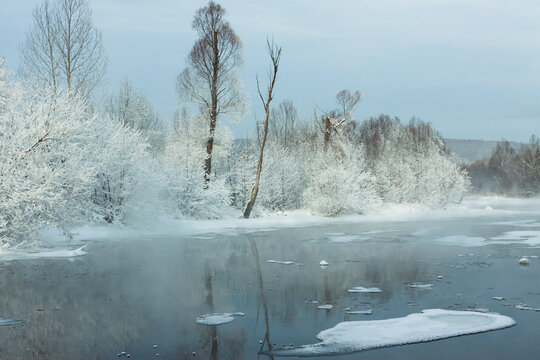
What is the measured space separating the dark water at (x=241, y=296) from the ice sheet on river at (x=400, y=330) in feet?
0.70

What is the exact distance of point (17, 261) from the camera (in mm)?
14484

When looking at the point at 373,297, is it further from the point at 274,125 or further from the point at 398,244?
the point at 274,125

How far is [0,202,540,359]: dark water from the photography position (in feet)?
21.5

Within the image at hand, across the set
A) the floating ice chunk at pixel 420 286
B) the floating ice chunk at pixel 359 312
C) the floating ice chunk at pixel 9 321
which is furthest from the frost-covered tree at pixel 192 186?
the floating ice chunk at pixel 359 312

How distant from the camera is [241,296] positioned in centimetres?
962

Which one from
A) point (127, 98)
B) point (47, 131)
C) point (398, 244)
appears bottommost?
point (398, 244)

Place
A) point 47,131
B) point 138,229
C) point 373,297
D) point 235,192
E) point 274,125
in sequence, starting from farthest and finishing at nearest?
point 274,125, point 235,192, point 138,229, point 47,131, point 373,297

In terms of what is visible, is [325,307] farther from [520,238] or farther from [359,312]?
[520,238]

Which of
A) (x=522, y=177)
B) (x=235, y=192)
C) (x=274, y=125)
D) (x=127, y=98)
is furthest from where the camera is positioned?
(x=522, y=177)

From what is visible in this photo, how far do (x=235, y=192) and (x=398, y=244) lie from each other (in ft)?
61.4

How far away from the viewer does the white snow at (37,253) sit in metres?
15.0

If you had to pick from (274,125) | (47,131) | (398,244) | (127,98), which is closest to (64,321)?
(47,131)

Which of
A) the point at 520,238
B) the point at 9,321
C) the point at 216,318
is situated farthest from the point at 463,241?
the point at 9,321

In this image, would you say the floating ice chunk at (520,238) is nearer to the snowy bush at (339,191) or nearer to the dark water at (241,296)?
the dark water at (241,296)
